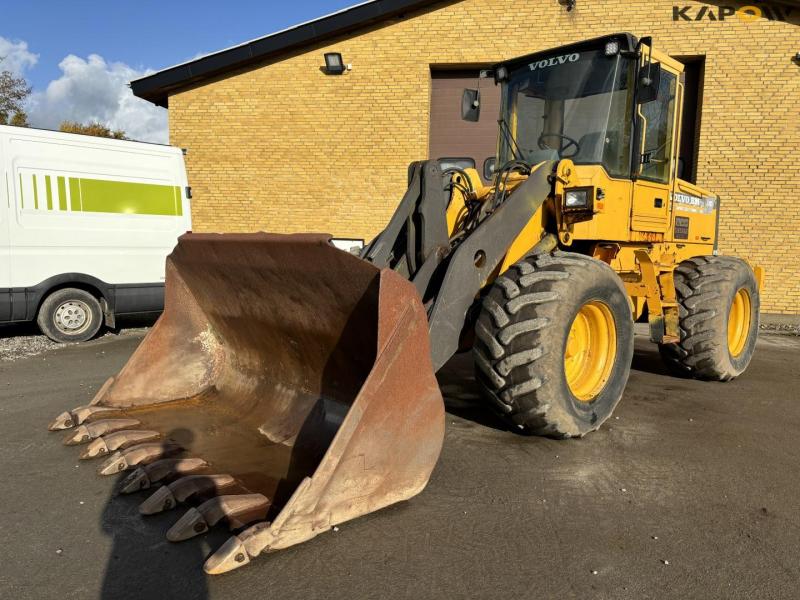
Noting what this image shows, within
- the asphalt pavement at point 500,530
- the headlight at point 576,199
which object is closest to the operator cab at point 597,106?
the headlight at point 576,199

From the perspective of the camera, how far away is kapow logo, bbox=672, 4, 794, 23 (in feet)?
33.5

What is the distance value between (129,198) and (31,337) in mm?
2344

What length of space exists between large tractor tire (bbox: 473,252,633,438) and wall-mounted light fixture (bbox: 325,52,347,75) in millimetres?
9038

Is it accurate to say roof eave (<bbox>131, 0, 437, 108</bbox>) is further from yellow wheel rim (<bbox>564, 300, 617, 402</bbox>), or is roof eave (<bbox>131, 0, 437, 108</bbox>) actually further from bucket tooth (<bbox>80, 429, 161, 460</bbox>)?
bucket tooth (<bbox>80, 429, 161, 460</bbox>)

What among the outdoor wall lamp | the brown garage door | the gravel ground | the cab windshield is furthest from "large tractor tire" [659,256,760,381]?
the outdoor wall lamp

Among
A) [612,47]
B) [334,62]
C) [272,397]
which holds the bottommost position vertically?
[272,397]

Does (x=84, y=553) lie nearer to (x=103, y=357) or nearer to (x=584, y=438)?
(x=584, y=438)

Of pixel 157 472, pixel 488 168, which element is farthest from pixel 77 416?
pixel 488 168

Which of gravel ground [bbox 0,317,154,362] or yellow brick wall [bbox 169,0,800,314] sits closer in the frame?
gravel ground [bbox 0,317,154,362]

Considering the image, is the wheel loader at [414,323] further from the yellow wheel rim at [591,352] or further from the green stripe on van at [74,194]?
the green stripe on van at [74,194]

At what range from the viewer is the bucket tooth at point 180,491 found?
9.19ft

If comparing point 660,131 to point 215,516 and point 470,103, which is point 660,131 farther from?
point 215,516

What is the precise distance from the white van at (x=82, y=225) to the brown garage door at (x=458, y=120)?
17.4 ft

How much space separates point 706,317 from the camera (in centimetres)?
534
